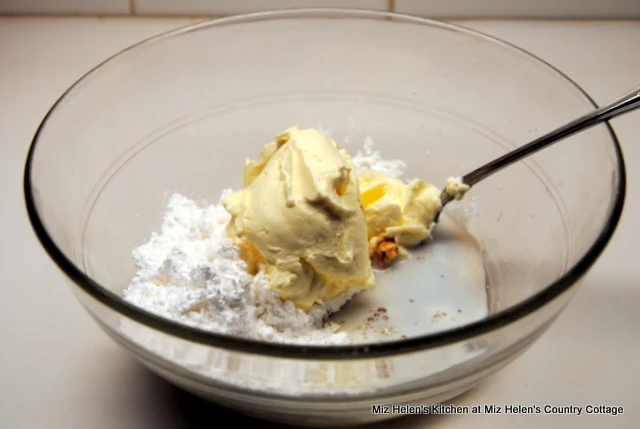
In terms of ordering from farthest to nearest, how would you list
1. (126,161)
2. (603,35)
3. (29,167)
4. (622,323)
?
(603,35), (126,161), (622,323), (29,167)

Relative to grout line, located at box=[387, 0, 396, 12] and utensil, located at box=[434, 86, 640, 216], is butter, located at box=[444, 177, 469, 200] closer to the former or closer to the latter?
utensil, located at box=[434, 86, 640, 216]

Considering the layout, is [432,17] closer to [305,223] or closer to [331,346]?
[305,223]

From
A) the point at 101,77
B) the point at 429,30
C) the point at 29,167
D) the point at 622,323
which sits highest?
the point at 429,30

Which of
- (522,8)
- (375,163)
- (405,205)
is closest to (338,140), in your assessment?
(375,163)

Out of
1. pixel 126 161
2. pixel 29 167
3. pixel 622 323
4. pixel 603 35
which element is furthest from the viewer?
pixel 603 35

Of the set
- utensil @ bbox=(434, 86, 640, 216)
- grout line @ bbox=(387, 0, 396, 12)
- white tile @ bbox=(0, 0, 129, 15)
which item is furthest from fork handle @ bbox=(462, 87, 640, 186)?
white tile @ bbox=(0, 0, 129, 15)

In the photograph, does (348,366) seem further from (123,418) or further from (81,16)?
(81,16)

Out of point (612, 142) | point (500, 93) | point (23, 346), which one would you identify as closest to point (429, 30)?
point (500, 93)
